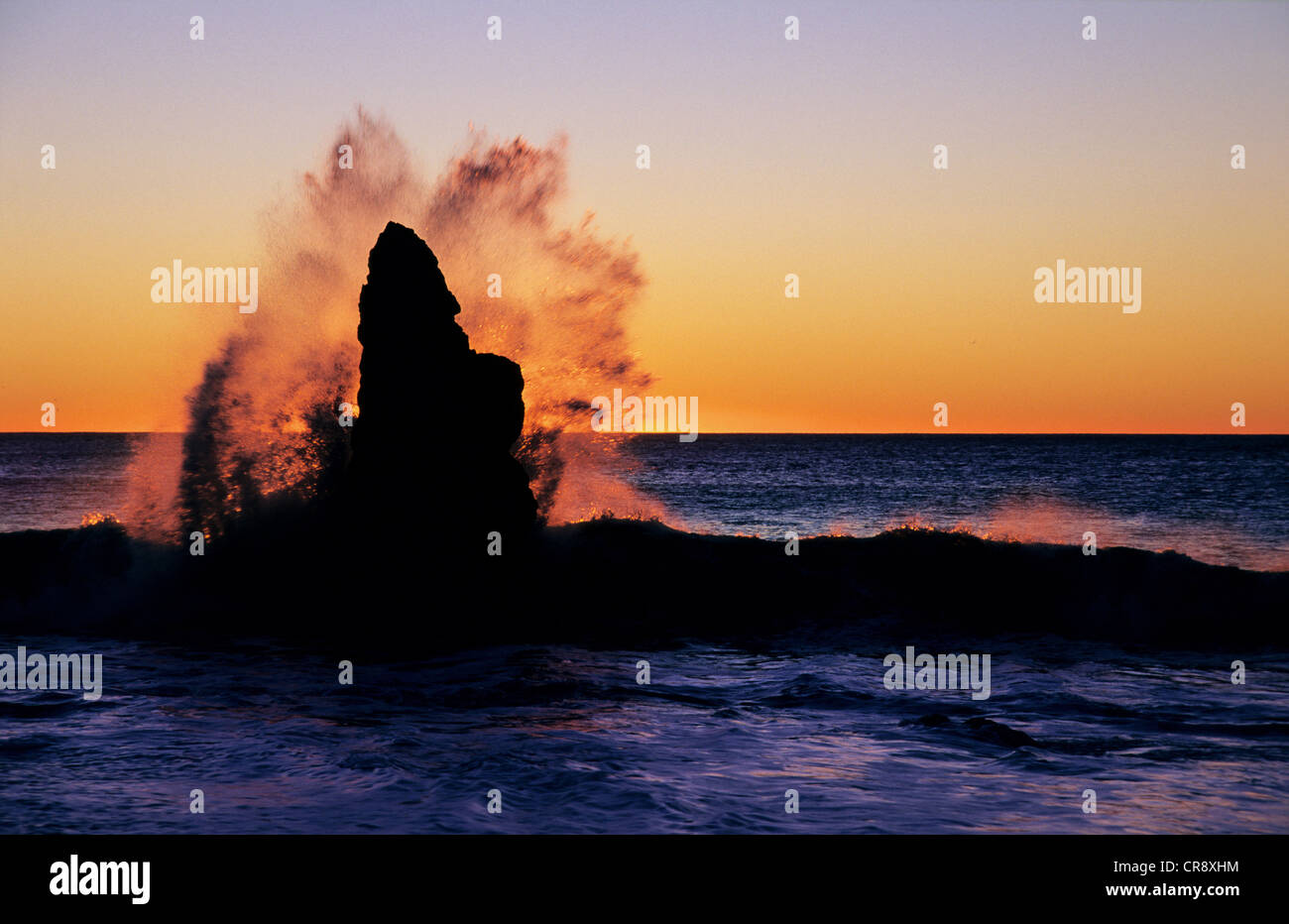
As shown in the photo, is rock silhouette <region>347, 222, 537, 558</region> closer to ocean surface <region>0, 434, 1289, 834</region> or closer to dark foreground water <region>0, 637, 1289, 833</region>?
ocean surface <region>0, 434, 1289, 834</region>

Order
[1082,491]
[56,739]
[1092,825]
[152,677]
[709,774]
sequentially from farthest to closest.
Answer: [1082,491] → [152,677] → [56,739] → [709,774] → [1092,825]

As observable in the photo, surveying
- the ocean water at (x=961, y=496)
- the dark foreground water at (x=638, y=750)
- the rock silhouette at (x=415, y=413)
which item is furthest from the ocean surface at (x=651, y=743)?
the ocean water at (x=961, y=496)

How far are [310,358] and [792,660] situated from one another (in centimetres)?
1264

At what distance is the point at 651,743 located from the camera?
10719 mm

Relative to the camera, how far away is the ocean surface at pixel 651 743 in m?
8.40

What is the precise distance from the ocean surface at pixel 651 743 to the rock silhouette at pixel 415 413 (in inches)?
119

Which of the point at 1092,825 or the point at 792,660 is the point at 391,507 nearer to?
the point at 792,660

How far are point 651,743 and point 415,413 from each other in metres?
9.32

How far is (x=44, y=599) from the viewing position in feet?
67.4

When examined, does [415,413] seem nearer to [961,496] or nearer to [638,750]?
[638,750]

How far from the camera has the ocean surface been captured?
331 inches

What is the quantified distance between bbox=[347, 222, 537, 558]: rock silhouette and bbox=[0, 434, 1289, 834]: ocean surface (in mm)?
3033

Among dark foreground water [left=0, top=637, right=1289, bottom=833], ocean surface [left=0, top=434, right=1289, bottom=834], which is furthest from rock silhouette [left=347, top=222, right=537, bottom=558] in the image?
dark foreground water [left=0, top=637, right=1289, bottom=833]
